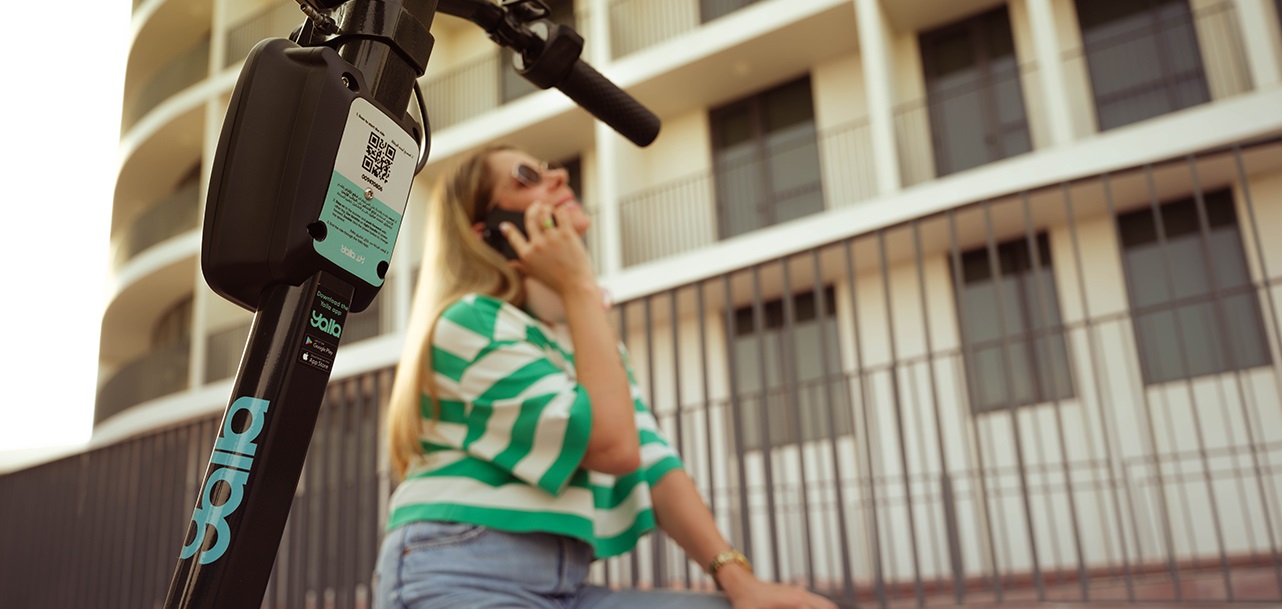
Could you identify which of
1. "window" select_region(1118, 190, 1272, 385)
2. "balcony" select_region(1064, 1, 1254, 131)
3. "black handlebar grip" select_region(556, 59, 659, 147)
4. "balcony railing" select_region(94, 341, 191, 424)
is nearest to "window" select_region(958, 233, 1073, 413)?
"window" select_region(1118, 190, 1272, 385)

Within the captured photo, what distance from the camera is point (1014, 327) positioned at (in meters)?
9.85

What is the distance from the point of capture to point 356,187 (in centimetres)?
62

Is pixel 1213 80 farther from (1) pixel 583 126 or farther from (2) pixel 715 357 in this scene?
(1) pixel 583 126

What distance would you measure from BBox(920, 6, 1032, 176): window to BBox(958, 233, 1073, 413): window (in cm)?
111

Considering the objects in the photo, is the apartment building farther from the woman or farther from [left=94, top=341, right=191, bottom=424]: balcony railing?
the woman

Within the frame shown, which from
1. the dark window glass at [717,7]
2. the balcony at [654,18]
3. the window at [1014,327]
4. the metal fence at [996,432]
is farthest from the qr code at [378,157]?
the dark window glass at [717,7]

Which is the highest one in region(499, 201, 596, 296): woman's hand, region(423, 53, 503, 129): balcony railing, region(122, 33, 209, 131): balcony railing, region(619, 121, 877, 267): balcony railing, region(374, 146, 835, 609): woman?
region(122, 33, 209, 131): balcony railing

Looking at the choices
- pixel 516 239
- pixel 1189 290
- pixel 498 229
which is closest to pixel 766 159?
pixel 1189 290

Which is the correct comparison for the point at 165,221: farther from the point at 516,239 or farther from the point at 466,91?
the point at 516,239

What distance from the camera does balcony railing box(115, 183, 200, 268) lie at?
16.8 meters

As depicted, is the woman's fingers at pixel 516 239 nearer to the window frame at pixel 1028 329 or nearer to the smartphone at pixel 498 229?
the smartphone at pixel 498 229

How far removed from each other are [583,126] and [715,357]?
3672mm

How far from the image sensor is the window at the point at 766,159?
11.7 metres

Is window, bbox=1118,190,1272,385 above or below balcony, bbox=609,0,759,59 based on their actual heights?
below
